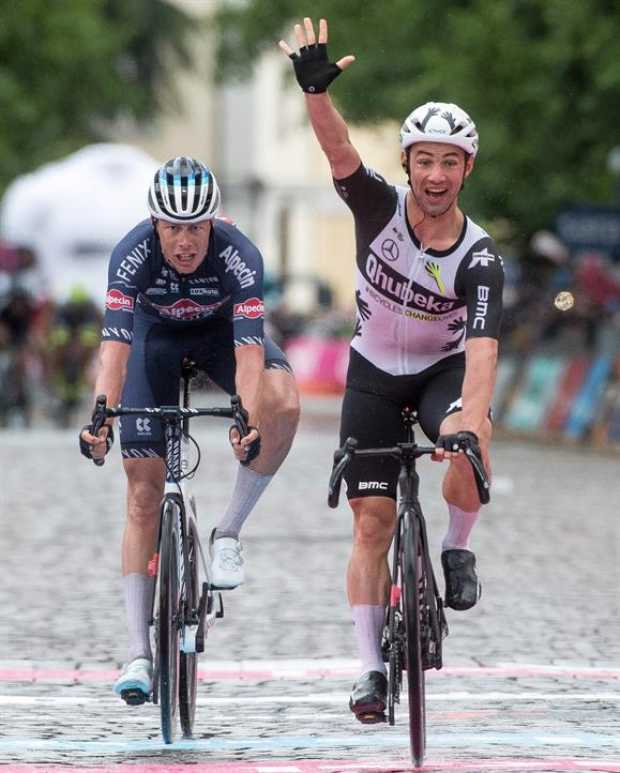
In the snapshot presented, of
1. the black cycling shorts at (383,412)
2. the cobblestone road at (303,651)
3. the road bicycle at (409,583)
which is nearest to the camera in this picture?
the road bicycle at (409,583)

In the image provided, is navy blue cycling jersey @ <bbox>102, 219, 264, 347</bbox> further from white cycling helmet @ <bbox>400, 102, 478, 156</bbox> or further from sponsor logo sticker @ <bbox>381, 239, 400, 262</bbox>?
white cycling helmet @ <bbox>400, 102, 478, 156</bbox>

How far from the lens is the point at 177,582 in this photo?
8.34 meters

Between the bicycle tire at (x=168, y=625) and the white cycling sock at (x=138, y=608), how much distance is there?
0.25 m

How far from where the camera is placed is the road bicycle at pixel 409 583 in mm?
7820

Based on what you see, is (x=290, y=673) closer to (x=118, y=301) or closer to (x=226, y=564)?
(x=226, y=564)

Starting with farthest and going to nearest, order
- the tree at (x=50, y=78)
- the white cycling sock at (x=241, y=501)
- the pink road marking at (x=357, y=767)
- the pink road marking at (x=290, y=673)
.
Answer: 1. the tree at (x=50, y=78)
2. the pink road marking at (x=290, y=673)
3. the white cycling sock at (x=241, y=501)
4. the pink road marking at (x=357, y=767)

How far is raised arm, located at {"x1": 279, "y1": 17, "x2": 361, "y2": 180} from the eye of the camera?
823 cm

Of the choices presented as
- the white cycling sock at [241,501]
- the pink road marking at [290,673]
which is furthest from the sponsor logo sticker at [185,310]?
the pink road marking at [290,673]

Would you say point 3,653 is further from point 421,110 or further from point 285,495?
point 285,495

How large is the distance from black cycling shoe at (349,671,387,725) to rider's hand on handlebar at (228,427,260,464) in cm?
Result: 84

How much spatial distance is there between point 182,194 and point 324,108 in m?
0.57

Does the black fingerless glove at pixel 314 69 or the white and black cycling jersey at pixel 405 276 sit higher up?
the black fingerless glove at pixel 314 69

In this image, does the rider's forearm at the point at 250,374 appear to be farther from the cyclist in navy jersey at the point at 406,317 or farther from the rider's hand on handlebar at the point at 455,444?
the rider's hand on handlebar at the point at 455,444

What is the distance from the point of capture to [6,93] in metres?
36.4
